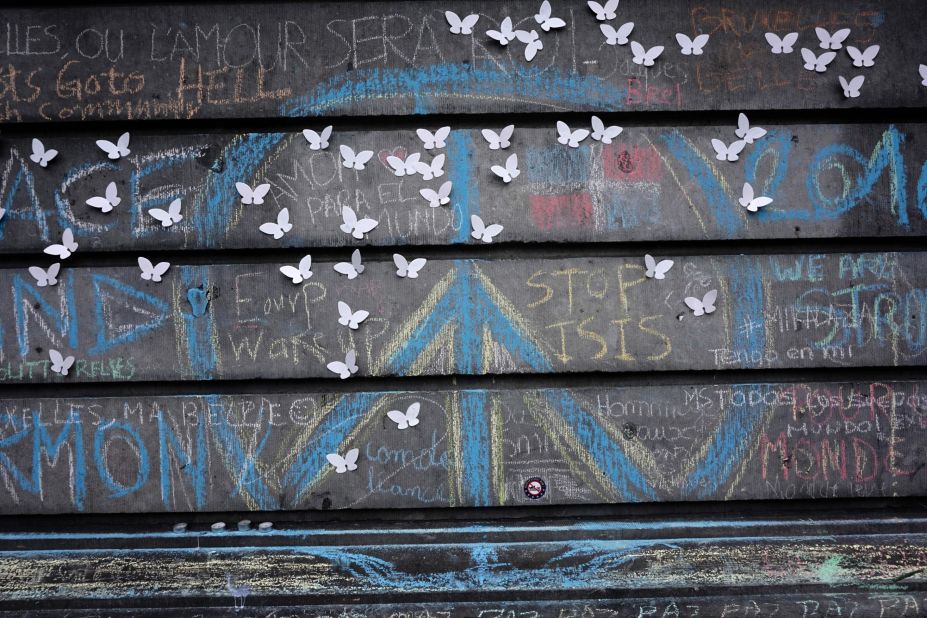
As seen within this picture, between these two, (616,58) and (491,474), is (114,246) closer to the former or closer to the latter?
(491,474)

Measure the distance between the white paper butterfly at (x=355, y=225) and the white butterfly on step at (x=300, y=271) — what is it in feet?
0.58

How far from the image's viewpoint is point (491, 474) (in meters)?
2.38

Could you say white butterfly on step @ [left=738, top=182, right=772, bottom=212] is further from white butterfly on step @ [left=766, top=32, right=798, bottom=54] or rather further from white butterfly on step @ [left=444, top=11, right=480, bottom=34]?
white butterfly on step @ [left=444, top=11, right=480, bottom=34]

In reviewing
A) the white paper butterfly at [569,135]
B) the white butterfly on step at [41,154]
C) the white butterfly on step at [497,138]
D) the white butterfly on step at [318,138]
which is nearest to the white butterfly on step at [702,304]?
the white paper butterfly at [569,135]

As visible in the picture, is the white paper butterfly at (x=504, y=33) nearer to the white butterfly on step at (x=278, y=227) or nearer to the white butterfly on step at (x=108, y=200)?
the white butterfly on step at (x=278, y=227)

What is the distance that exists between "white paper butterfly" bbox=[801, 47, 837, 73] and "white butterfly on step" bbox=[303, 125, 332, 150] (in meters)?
1.77

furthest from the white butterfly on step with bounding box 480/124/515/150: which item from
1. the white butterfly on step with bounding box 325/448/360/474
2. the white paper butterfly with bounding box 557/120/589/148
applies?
the white butterfly on step with bounding box 325/448/360/474

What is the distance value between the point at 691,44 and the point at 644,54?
18 centimetres

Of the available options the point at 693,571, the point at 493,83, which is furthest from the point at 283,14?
the point at 693,571

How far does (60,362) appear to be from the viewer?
2.35 m

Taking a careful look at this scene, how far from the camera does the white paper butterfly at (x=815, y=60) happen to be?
2.38 m

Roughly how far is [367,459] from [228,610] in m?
0.68

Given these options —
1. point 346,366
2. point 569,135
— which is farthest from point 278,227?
point 569,135

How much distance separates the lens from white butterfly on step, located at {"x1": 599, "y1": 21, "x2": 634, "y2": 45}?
2.38 m
